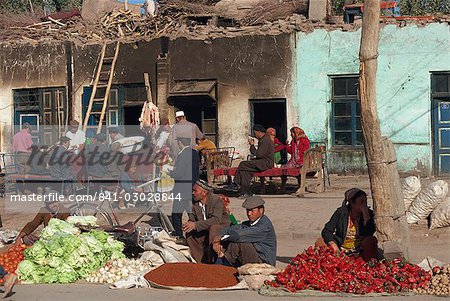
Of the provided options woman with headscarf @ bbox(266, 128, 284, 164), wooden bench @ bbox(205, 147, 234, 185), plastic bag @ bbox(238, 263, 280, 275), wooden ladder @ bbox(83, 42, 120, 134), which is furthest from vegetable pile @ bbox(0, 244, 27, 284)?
wooden ladder @ bbox(83, 42, 120, 134)

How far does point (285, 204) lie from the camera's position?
51.5 ft

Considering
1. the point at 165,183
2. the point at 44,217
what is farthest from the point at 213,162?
the point at 44,217

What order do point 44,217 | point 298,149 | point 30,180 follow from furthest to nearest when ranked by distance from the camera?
point 30,180 < point 298,149 < point 44,217

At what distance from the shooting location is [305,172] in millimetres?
16469

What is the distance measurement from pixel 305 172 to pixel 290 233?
3.57 m

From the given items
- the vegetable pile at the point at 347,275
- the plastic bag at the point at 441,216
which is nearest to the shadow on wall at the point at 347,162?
the plastic bag at the point at 441,216

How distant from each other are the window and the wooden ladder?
630 centimetres

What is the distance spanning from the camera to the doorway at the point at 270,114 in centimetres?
2109

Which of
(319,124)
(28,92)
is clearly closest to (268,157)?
(319,124)

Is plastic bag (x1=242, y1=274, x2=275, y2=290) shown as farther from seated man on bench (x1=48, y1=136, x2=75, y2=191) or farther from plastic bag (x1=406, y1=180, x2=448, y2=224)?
seated man on bench (x1=48, y1=136, x2=75, y2=191)

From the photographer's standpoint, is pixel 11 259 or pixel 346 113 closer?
pixel 11 259

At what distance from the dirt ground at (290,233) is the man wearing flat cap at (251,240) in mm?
859

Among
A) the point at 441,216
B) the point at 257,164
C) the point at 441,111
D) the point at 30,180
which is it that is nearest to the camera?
the point at 441,216

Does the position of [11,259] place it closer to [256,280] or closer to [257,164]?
[256,280]
